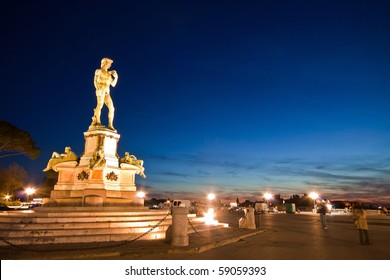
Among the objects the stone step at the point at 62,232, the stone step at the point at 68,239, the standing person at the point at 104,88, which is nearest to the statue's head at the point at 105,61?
the standing person at the point at 104,88

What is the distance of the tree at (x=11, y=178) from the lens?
44.2 meters

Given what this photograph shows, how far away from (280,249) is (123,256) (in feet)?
16.3

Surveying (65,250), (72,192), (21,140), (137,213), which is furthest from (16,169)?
(65,250)

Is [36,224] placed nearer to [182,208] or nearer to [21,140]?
[182,208]

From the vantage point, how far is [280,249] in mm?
8914

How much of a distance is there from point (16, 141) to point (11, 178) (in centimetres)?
2362

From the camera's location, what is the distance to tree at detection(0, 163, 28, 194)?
1738 inches

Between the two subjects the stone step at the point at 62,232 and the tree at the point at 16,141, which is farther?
the tree at the point at 16,141

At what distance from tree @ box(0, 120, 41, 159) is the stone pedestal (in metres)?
14.9

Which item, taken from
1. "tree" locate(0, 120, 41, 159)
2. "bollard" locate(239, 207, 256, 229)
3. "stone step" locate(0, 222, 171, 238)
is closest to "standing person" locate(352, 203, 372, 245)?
"bollard" locate(239, 207, 256, 229)

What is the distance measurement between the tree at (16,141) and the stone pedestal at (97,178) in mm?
14861

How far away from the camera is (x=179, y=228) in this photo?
8.79 meters

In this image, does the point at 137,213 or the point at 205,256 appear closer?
the point at 205,256

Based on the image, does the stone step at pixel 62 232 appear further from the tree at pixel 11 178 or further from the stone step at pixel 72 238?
the tree at pixel 11 178
